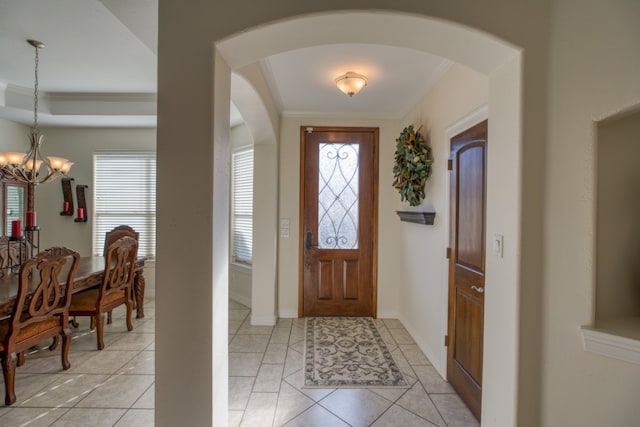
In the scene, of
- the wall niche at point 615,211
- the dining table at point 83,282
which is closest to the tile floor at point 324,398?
the wall niche at point 615,211

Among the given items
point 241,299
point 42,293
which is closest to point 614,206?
point 42,293

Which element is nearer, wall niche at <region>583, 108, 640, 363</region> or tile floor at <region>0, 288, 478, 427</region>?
wall niche at <region>583, 108, 640, 363</region>

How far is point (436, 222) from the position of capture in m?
2.60

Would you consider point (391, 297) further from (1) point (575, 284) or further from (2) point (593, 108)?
(2) point (593, 108)

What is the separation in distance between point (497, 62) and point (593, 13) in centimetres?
36

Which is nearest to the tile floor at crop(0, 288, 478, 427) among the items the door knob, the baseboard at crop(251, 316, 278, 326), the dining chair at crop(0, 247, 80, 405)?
the dining chair at crop(0, 247, 80, 405)

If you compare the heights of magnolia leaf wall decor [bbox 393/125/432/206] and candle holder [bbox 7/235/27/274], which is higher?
magnolia leaf wall decor [bbox 393/125/432/206]

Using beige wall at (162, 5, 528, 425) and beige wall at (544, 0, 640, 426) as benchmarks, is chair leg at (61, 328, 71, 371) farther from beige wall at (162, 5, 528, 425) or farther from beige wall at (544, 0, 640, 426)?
beige wall at (544, 0, 640, 426)

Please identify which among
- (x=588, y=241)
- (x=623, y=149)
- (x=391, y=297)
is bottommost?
(x=391, y=297)

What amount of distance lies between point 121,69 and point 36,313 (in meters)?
2.43

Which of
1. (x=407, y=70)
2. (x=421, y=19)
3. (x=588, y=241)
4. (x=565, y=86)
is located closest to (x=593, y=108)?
(x=565, y=86)

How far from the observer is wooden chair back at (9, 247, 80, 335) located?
6.66 ft

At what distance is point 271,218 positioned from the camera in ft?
11.6

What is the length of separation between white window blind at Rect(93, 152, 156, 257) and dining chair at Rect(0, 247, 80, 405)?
198cm
